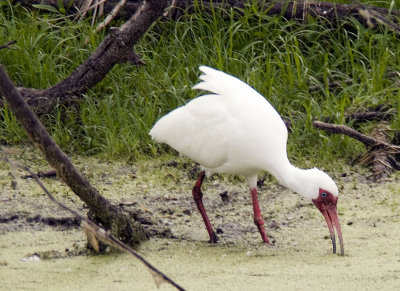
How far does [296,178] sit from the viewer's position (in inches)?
167

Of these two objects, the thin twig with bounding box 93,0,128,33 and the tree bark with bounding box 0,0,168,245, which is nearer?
the tree bark with bounding box 0,0,168,245

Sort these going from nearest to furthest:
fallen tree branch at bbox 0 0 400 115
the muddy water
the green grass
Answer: the muddy water → fallen tree branch at bbox 0 0 400 115 → the green grass

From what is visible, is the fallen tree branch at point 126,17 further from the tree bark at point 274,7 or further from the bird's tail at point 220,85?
the bird's tail at point 220,85

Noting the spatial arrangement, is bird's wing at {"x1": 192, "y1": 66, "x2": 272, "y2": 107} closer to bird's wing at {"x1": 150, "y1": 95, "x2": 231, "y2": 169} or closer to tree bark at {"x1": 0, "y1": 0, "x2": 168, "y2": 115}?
bird's wing at {"x1": 150, "y1": 95, "x2": 231, "y2": 169}

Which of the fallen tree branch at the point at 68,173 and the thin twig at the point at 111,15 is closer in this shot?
the fallen tree branch at the point at 68,173

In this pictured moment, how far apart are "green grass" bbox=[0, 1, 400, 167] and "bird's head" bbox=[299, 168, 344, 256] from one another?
1.35m

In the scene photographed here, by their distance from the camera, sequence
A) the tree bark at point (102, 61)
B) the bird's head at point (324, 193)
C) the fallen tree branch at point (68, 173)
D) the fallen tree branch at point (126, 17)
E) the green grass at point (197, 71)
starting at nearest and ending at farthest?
the fallen tree branch at point (68, 173) < the bird's head at point (324, 193) < the tree bark at point (102, 61) < the fallen tree branch at point (126, 17) < the green grass at point (197, 71)

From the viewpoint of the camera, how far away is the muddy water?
3.65 meters

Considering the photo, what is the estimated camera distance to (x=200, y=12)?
6.56 meters

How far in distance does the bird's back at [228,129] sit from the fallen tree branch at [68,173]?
1.79 ft

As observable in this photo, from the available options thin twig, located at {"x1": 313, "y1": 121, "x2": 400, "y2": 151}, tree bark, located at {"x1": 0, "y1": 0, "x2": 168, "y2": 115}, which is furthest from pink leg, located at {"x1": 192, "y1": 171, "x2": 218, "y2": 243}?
tree bark, located at {"x1": 0, "y1": 0, "x2": 168, "y2": 115}

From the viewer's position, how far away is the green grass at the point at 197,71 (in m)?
5.84

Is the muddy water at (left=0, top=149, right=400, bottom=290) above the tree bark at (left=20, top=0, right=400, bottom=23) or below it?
below

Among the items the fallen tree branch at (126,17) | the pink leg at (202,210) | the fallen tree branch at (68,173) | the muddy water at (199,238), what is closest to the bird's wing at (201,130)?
the pink leg at (202,210)
